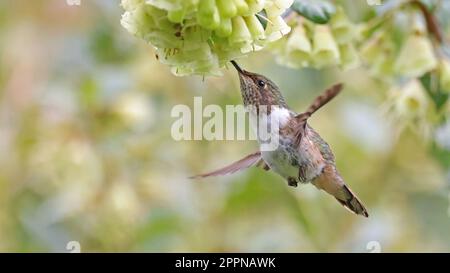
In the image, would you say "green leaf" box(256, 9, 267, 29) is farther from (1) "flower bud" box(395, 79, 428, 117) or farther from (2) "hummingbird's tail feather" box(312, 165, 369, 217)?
(1) "flower bud" box(395, 79, 428, 117)

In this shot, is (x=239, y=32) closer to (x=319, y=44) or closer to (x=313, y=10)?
(x=313, y=10)

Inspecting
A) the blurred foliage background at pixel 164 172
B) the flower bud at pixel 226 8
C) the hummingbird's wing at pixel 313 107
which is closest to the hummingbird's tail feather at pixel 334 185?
the hummingbird's wing at pixel 313 107

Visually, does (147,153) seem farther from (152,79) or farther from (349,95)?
(349,95)

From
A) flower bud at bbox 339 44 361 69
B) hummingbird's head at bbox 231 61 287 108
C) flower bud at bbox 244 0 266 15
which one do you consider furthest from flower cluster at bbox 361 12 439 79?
flower bud at bbox 244 0 266 15

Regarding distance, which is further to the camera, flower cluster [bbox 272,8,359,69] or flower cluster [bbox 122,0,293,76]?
flower cluster [bbox 272,8,359,69]

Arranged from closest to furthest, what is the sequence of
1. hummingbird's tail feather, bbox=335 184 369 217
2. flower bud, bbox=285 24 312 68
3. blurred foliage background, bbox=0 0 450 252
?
hummingbird's tail feather, bbox=335 184 369 217
flower bud, bbox=285 24 312 68
blurred foliage background, bbox=0 0 450 252

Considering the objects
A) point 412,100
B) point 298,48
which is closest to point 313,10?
point 298,48
